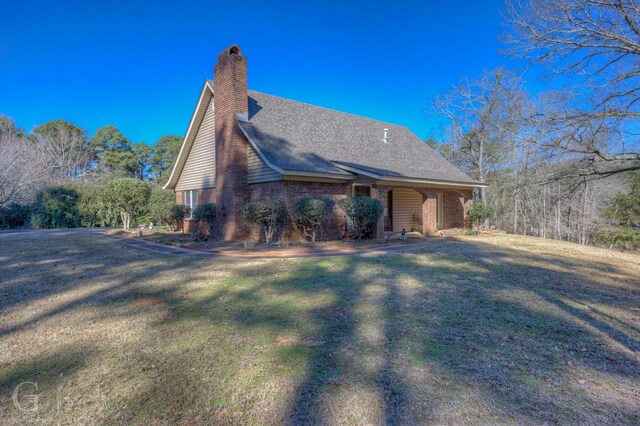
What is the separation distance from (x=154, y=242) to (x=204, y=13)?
31.7ft

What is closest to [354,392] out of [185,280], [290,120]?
[185,280]

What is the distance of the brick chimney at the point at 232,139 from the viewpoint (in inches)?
502

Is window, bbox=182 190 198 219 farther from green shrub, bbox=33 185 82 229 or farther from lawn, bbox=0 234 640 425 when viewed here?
green shrub, bbox=33 185 82 229

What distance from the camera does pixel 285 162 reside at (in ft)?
37.9

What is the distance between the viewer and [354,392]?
2701 millimetres

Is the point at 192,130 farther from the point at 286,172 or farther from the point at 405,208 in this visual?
the point at 405,208

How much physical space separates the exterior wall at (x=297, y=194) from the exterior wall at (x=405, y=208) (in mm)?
4309

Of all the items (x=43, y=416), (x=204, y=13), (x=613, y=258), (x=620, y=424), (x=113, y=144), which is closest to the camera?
(x=620, y=424)

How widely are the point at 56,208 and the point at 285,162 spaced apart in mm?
17708

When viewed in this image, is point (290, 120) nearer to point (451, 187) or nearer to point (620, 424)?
point (451, 187)

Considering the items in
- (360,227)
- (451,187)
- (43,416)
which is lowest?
(43,416)

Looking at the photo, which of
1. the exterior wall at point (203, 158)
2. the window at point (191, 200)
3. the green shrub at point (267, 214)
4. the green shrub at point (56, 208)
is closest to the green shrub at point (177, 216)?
the window at point (191, 200)

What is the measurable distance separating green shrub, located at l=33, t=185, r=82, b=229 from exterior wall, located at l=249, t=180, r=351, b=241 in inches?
612

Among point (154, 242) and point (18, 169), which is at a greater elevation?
point (18, 169)
